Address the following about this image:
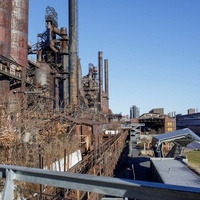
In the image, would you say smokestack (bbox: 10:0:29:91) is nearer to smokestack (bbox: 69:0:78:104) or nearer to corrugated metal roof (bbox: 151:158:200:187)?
smokestack (bbox: 69:0:78:104)

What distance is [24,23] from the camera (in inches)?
792

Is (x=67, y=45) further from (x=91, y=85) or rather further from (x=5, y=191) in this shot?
(x=5, y=191)

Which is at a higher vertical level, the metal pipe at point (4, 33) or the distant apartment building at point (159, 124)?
the metal pipe at point (4, 33)

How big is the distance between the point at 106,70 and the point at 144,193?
58228 mm

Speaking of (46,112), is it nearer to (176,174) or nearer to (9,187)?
(176,174)

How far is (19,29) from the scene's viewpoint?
19.7 m

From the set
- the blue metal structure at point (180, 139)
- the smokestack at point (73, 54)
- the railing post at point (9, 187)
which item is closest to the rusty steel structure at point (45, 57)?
the smokestack at point (73, 54)

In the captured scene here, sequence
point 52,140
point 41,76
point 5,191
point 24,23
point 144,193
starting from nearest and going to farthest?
point 144,193 → point 5,191 → point 52,140 → point 24,23 → point 41,76

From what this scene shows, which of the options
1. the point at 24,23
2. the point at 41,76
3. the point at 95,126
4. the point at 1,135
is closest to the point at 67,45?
the point at 41,76

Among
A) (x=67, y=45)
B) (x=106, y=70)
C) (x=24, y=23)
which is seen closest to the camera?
(x=24, y=23)

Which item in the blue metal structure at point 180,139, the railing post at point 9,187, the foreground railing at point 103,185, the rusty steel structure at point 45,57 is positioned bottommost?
the blue metal structure at point 180,139

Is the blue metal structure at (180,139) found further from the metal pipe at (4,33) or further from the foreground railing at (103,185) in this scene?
the foreground railing at (103,185)

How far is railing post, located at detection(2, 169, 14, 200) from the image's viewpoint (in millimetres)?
1872

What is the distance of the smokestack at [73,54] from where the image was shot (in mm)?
27938
